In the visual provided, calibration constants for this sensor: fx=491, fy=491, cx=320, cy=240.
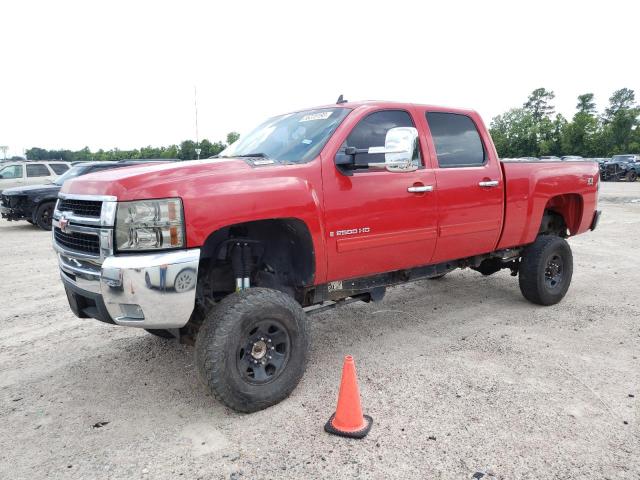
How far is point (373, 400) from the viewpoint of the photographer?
11.1 ft

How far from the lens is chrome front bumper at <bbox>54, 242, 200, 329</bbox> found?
2.85 meters

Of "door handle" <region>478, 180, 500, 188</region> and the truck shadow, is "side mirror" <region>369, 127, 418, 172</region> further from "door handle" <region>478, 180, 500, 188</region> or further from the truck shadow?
the truck shadow

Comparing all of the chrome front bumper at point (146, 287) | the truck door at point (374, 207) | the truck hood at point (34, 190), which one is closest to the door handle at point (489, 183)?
the truck door at point (374, 207)

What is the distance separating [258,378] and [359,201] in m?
1.47

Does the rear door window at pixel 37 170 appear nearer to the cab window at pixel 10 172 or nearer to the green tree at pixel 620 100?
the cab window at pixel 10 172

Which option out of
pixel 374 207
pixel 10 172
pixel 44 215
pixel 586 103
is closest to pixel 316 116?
pixel 374 207

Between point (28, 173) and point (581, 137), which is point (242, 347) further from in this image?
point (581, 137)

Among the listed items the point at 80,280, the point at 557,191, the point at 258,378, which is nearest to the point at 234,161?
the point at 80,280

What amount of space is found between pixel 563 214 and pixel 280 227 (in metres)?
4.03

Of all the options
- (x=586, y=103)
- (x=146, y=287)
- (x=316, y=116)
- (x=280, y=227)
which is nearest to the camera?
(x=146, y=287)

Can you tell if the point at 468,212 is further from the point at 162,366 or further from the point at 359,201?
the point at 162,366

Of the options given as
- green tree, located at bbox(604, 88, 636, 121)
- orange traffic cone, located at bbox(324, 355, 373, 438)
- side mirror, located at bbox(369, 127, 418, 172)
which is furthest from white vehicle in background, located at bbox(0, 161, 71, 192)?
green tree, located at bbox(604, 88, 636, 121)

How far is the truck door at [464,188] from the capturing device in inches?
172

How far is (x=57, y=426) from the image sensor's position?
3.17 metres
